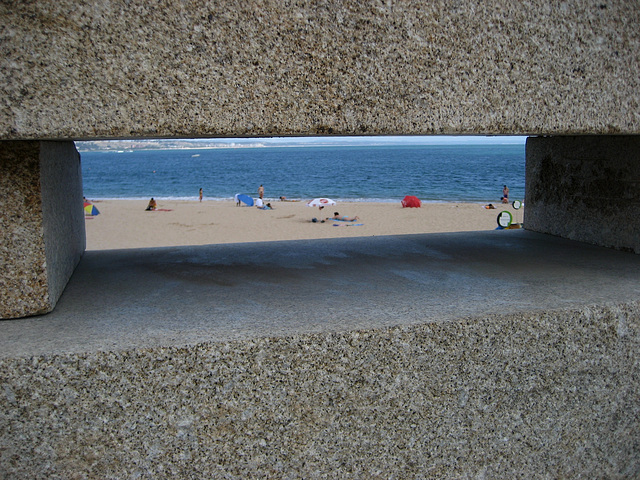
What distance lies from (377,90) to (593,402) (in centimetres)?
177

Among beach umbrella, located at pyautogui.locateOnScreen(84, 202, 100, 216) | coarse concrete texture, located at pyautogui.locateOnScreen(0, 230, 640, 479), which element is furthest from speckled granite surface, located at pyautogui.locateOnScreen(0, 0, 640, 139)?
beach umbrella, located at pyautogui.locateOnScreen(84, 202, 100, 216)

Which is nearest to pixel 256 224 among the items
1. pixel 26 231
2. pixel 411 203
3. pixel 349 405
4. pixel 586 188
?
pixel 411 203

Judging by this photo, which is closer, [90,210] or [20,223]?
[20,223]

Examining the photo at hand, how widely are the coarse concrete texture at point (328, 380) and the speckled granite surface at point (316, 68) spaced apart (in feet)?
2.61

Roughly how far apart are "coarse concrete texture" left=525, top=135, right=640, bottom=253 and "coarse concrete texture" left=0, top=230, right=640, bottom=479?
75 centimetres

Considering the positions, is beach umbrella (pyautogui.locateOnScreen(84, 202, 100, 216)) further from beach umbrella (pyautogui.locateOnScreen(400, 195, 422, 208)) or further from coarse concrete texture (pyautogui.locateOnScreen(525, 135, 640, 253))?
coarse concrete texture (pyautogui.locateOnScreen(525, 135, 640, 253))

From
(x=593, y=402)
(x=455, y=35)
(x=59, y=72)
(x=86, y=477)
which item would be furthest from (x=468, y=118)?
(x=86, y=477)

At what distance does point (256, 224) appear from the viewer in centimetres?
2027

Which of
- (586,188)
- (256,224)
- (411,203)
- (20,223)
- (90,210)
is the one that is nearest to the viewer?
(20,223)

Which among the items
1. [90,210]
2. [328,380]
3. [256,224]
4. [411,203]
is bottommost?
[411,203]

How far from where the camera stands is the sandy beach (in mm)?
16750

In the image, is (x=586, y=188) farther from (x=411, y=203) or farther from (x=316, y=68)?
(x=411, y=203)

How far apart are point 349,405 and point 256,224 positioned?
18.4 meters

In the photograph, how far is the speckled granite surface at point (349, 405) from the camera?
1909 millimetres
